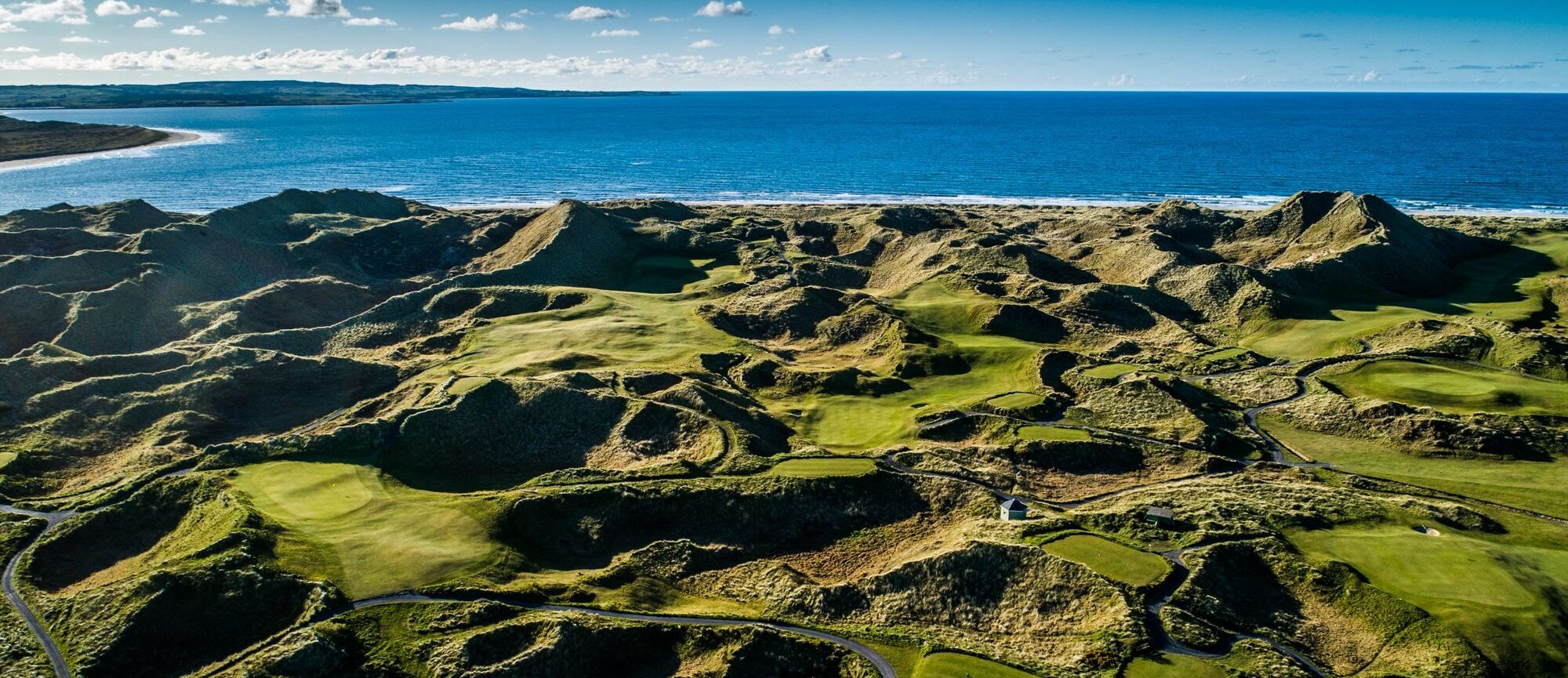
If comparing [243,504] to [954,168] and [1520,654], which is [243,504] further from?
[954,168]

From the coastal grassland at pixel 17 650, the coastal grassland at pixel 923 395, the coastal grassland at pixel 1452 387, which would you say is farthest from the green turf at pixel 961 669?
the coastal grassland at pixel 1452 387

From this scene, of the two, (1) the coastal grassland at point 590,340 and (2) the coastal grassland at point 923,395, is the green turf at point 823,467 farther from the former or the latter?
(1) the coastal grassland at point 590,340

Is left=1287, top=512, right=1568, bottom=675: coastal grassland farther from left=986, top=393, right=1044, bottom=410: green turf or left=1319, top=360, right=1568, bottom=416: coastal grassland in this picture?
left=986, top=393, right=1044, bottom=410: green turf

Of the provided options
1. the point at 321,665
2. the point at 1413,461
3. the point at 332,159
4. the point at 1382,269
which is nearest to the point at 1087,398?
the point at 1413,461

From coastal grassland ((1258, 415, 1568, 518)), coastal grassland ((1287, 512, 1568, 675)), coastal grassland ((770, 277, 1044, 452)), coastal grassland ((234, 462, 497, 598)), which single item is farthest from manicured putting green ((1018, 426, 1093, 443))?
A: coastal grassland ((234, 462, 497, 598))

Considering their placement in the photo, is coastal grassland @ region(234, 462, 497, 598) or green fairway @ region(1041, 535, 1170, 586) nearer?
green fairway @ region(1041, 535, 1170, 586)

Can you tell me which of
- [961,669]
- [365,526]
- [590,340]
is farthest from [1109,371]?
[365,526]
